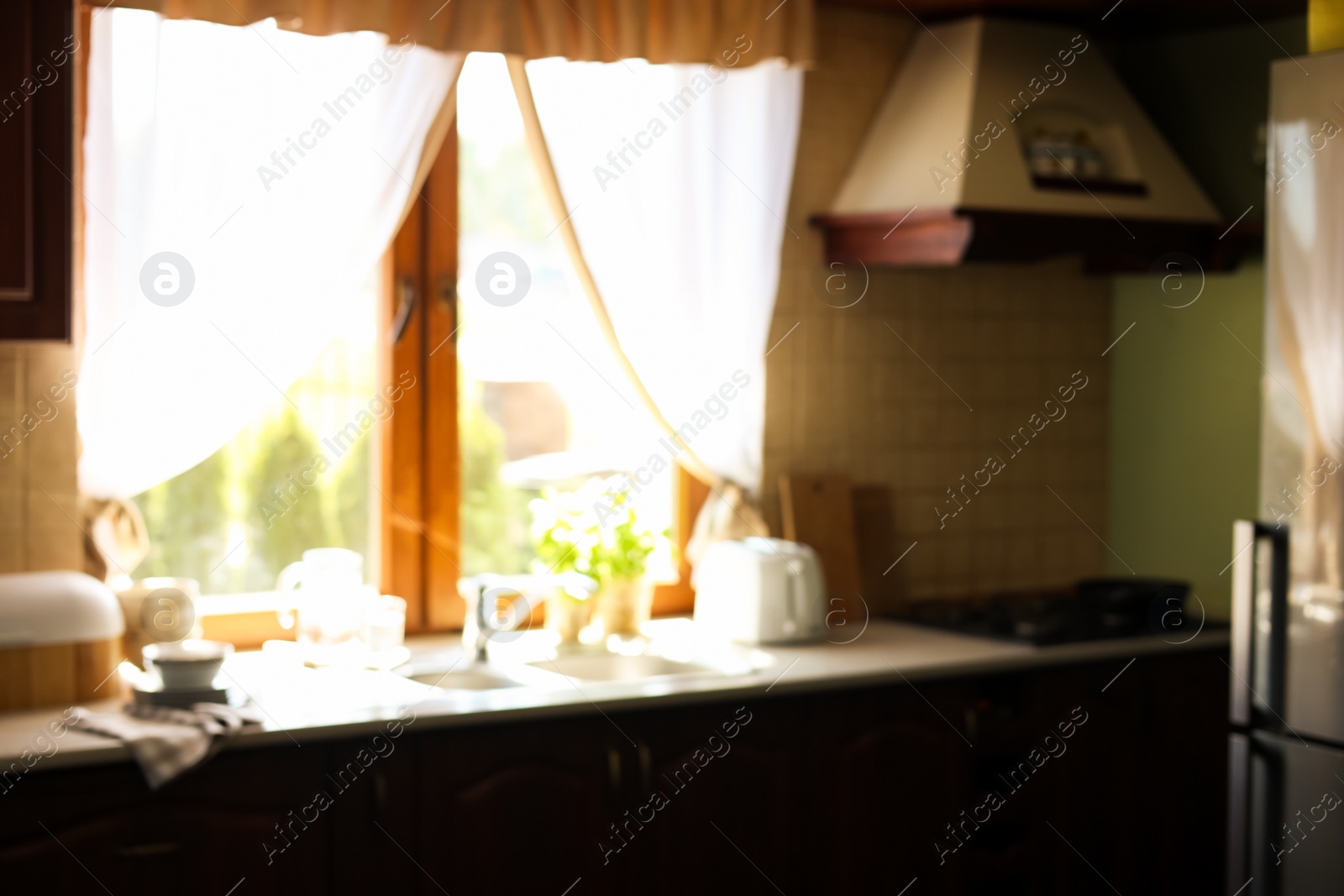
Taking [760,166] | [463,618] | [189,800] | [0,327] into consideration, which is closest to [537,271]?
[760,166]

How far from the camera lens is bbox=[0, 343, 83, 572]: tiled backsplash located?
7.97ft

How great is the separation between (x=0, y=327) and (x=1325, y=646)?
2.11 meters

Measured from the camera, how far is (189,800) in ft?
6.95

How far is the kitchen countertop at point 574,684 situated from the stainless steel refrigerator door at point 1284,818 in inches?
17.6

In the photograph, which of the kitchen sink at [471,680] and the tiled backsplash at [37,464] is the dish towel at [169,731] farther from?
the kitchen sink at [471,680]

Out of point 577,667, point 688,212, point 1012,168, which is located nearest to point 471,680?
point 577,667

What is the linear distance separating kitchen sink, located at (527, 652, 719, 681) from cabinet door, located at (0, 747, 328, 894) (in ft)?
2.32

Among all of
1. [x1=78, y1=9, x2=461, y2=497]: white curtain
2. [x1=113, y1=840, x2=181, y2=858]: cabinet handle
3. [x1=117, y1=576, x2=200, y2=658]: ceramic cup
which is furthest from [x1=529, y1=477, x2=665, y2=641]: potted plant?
[x1=113, y1=840, x2=181, y2=858]: cabinet handle

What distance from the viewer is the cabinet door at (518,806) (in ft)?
7.54

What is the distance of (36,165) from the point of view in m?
2.17

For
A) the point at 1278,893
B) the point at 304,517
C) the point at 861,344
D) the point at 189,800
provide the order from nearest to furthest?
1. the point at 189,800
2. the point at 1278,893
3. the point at 304,517
4. the point at 861,344

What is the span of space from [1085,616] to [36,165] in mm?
2228

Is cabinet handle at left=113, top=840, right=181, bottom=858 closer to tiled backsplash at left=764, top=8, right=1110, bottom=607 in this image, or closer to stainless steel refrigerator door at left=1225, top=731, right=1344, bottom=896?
tiled backsplash at left=764, top=8, right=1110, bottom=607

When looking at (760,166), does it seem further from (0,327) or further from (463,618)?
(0,327)
